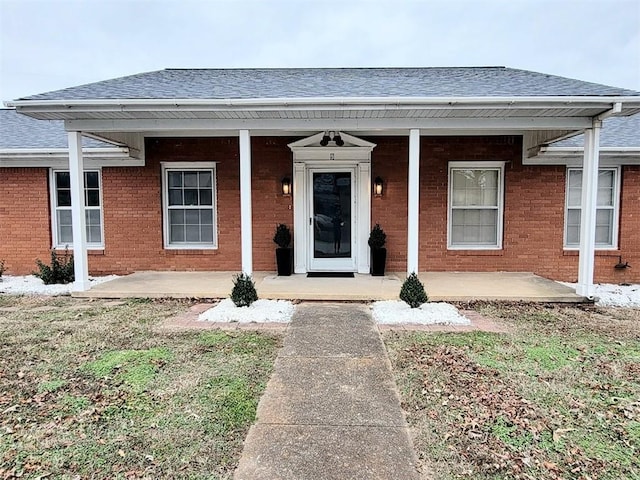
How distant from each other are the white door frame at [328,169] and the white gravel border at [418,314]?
242 cm

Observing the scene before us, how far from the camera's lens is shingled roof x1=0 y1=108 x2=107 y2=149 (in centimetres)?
838

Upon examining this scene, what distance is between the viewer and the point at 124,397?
3.27 m

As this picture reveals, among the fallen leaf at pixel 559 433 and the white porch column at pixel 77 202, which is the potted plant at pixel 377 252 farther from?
the fallen leaf at pixel 559 433

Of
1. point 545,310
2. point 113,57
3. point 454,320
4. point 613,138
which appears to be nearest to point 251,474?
point 454,320

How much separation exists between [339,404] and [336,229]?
5.57 metres

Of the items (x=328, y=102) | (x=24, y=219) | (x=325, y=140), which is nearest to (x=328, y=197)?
(x=325, y=140)

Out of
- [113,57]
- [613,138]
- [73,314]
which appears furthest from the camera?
[113,57]

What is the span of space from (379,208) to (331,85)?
267 cm

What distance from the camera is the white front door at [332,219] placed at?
27.7 ft

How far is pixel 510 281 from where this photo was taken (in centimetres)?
751

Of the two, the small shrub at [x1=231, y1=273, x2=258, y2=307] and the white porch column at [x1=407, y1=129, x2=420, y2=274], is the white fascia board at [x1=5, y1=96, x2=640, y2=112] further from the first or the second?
the small shrub at [x1=231, y1=273, x2=258, y2=307]

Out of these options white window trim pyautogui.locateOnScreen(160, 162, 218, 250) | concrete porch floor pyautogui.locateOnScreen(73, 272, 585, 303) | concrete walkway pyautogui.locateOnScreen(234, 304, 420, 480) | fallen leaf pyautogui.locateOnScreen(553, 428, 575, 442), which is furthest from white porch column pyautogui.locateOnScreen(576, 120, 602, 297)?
white window trim pyautogui.locateOnScreen(160, 162, 218, 250)

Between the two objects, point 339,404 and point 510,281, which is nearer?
point 339,404

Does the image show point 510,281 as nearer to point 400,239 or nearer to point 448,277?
point 448,277
